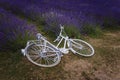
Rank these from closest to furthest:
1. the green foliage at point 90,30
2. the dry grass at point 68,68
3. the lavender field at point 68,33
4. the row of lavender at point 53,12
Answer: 1. the dry grass at point 68,68
2. the lavender field at point 68,33
3. the row of lavender at point 53,12
4. the green foliage at point 90,30

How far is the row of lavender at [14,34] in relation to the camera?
15.9ft

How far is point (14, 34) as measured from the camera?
4902 mm

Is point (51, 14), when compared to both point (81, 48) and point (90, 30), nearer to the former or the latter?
point (90, 30)

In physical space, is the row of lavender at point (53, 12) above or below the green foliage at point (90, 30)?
above

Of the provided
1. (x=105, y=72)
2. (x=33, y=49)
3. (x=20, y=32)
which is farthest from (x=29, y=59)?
(x=105, y=72)

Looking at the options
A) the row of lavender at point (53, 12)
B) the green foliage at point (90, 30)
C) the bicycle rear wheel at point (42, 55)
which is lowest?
the green foliage at point (90, 30)

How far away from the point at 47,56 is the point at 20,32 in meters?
0.82

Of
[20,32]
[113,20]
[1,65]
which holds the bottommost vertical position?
[113,20]

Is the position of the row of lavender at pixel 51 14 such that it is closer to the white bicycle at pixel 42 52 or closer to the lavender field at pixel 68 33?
the lavender field at pixel 68 33

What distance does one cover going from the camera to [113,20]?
7.56 meters

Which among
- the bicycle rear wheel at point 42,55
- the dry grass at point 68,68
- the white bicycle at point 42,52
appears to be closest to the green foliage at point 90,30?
the dry grass at point 68,68

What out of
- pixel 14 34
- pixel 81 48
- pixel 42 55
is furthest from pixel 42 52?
pixel 81 48

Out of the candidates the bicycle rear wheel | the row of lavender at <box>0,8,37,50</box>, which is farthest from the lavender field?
the bicycle rear wheel

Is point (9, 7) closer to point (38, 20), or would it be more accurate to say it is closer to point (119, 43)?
point (38, 20)
